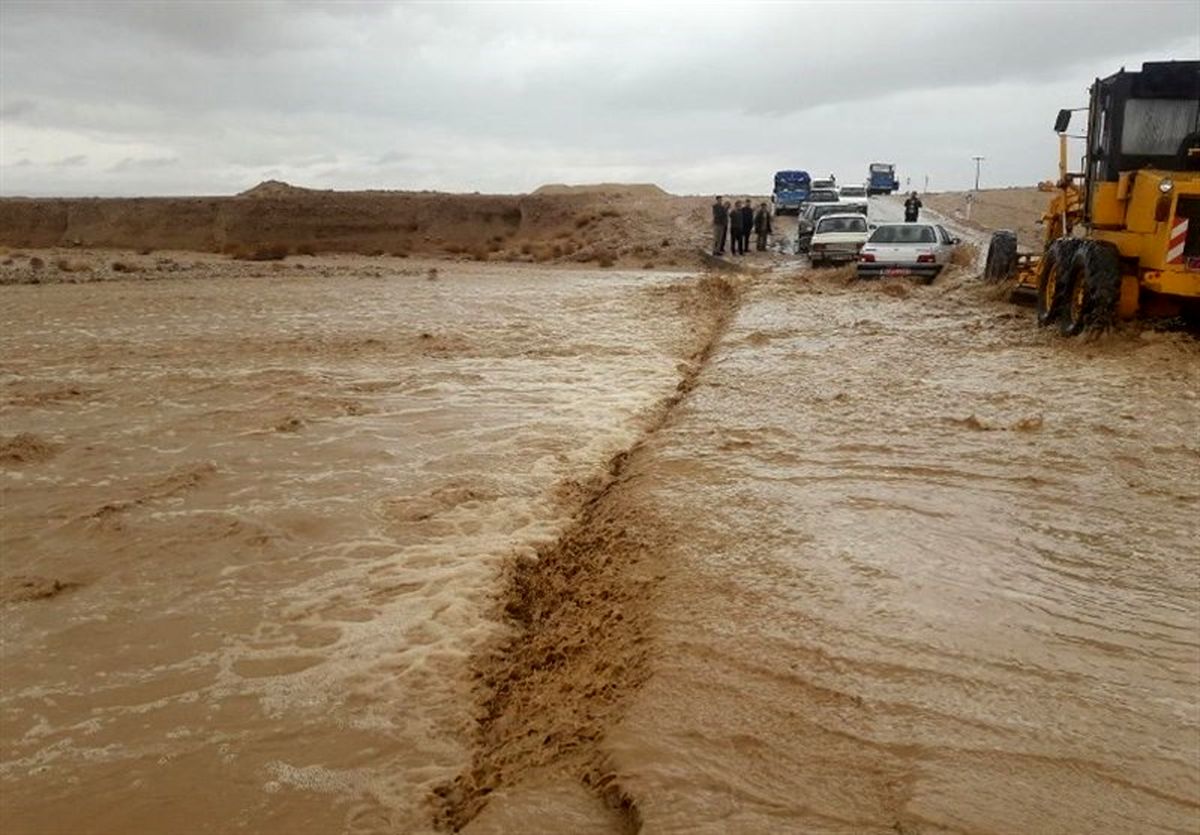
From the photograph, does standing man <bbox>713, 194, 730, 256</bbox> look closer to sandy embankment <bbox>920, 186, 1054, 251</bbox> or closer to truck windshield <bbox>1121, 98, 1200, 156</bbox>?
sandy embankment <bbox>920, 186, 1054, 251</bbox>

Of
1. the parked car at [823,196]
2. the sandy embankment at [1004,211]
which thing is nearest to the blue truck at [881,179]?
the sandy embankment at [1004,211]

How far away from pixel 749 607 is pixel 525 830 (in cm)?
199

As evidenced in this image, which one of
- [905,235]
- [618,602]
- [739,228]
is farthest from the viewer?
[739,228]

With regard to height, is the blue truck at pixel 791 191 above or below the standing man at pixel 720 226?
above

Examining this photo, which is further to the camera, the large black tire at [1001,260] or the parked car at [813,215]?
the parked car at [813,215]

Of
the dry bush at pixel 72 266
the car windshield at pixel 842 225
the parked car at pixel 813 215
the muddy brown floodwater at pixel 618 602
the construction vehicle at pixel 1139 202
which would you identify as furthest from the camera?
the dry bush at pixel 72 266

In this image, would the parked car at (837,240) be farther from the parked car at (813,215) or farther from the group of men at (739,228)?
the group of men at (739,228)

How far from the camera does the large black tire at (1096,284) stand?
37.1 ft

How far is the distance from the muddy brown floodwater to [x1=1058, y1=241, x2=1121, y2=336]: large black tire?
0.33 meters

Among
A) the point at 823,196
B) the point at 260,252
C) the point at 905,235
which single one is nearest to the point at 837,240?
the point at 905,235

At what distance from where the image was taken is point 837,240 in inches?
938

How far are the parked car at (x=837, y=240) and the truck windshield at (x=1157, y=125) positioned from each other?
11936 mm

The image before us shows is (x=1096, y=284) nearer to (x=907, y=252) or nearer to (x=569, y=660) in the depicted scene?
(x=907, y=252)

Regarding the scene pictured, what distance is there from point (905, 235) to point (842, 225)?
3862 mm
